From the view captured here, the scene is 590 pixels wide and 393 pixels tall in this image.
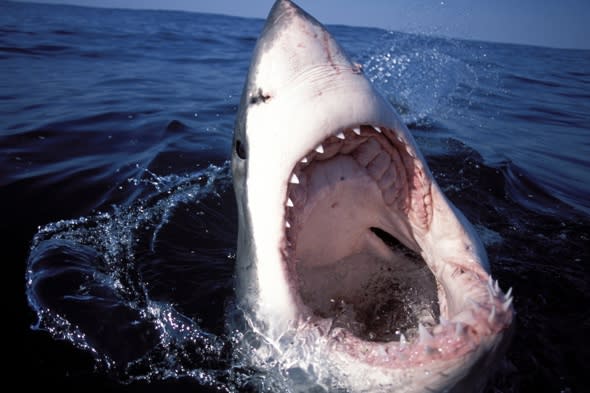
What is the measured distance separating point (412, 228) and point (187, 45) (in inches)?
601

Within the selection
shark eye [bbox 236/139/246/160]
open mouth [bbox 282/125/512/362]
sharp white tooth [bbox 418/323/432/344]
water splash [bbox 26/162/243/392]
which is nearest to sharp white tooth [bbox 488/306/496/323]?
open mouth [bbox 282/125/512/362]

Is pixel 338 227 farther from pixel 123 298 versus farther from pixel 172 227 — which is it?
pixel 172 227

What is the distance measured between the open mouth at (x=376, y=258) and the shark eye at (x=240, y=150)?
0.72ft

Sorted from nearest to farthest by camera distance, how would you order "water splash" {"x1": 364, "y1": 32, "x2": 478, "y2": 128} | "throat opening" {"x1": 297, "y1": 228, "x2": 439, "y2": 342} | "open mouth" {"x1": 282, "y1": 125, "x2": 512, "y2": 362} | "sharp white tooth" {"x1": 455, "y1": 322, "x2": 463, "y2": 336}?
"sharp white tooth" {"x1": 455, "y1": 322, "x2": 463, "y2": 336} → "open mouth" {"x1": 282, "y1": 125, "x2": 512, "y2": 362} → "throat opening" {"x1": 297, "y1": 228, "x2": 439, "y2": 342} → "water splash" {"x1": 364, "y1": 32, "x2": 478, "y2": 128}

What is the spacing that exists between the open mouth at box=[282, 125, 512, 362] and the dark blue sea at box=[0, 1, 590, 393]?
0.42m

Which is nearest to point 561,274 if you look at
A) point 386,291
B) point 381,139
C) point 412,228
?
point 386,291

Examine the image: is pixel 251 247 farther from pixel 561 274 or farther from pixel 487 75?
pixel 487 75

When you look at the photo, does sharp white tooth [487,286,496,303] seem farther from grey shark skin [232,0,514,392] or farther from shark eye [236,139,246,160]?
shark eye [236,139,246,160]

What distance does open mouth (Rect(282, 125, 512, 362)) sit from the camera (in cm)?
120

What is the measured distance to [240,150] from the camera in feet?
5.25

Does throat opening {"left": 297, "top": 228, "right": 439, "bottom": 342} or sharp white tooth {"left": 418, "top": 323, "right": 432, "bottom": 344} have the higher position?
sharp white tooth {"left": 418, "top": 323, "right": 432, "bottom": 344}

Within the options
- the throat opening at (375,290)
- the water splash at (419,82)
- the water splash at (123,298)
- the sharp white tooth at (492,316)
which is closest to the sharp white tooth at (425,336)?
the sharp white tooth at (492,316)

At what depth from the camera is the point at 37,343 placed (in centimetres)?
184

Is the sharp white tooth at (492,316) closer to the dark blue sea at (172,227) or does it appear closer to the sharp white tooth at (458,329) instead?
the sharp white tooth at (458,329)
